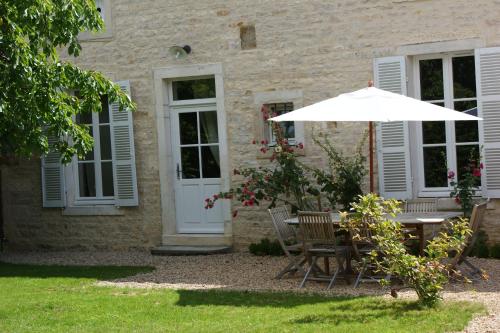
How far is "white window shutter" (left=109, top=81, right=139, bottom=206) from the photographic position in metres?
12.6

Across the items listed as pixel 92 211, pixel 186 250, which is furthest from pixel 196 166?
pixel 92 211

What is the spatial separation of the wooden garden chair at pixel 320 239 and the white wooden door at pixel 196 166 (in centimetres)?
367

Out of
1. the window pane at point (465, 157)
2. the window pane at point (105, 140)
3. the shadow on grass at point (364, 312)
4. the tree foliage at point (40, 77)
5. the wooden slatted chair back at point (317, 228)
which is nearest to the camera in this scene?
the shadow on grass at point (364, 312)

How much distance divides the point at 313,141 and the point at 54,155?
4249 millimetres

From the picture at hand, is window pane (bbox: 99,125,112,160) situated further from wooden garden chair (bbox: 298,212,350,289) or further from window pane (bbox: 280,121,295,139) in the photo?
wooden garden chair (bbox: 298,212,350,289)

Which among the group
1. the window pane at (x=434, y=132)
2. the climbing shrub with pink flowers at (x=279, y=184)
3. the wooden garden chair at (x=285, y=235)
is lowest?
the wooden garden chair at (x=285, y=235)

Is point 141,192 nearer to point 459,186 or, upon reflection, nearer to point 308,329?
point 459,186

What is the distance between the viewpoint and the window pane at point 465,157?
34.9ft

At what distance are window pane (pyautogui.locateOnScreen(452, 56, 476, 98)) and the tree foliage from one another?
Answer: 425cm

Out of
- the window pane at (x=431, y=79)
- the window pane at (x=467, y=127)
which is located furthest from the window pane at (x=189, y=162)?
the window pane at (x=467, y=127)

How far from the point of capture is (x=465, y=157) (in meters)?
10.8

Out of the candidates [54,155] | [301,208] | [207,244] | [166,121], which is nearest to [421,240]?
Result: [301,208]

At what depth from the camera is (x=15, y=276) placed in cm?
1055

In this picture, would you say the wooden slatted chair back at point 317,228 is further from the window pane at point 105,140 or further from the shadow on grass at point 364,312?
A: the window pane at point 105,140
